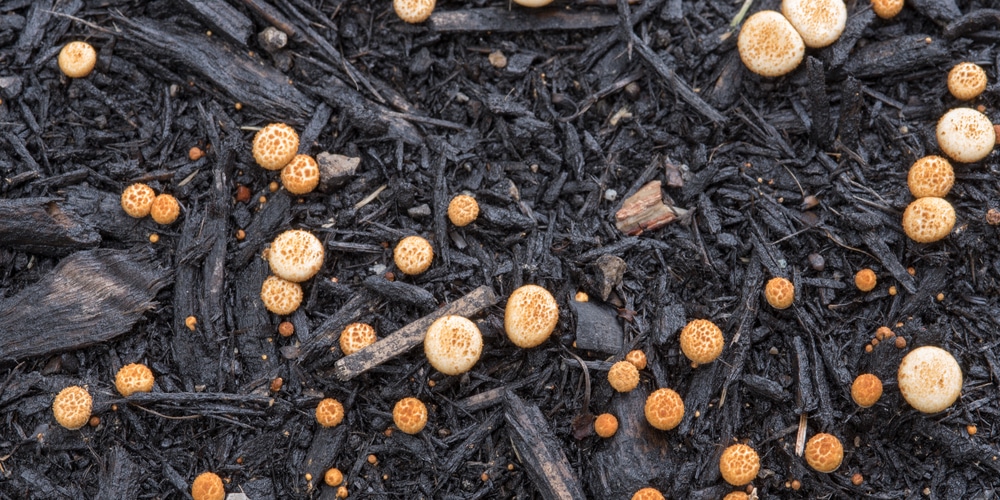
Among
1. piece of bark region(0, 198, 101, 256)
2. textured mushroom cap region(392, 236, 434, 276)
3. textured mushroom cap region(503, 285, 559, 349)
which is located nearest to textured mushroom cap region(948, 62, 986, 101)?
textured mushroom cap region(503, 285, 559, 349)

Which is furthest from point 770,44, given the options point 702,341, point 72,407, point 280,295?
point 72,407

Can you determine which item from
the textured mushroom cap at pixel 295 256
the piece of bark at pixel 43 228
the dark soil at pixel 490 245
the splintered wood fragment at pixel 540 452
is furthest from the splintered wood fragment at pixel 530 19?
the piece of bark at pixel 43 228

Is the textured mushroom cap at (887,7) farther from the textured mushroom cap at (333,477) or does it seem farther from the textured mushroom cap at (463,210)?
the textured mushroom cap at (333,477)

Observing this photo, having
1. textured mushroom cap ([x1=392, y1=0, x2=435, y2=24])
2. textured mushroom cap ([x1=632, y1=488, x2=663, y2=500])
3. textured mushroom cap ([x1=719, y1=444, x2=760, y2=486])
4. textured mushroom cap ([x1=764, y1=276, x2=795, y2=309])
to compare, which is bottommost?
textured mushroom cap ([x1=632, y1=488, x2=663, y2=500])

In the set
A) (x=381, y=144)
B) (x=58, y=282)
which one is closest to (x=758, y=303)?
(x=381, y=144)

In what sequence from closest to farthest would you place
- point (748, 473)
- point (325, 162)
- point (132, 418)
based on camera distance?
1. point (748, 473)
2. point (132, 418)
3. point (325, 162)

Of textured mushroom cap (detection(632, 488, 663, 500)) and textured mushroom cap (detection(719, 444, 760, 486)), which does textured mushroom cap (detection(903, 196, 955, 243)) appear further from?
textured mushroom cap (detection(632, 488, 663, 500))

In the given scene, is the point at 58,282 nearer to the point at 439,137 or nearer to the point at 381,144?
the point at 381,144
